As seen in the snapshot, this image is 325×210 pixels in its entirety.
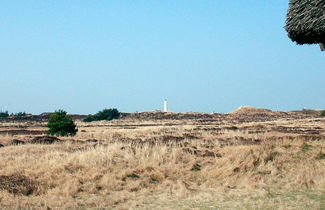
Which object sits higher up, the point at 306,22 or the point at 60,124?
the point at 306,22

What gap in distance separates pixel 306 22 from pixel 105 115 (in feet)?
244

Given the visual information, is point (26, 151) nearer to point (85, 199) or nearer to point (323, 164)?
point (85, 199)

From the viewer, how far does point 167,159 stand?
54.6 feet

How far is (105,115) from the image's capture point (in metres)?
81.1

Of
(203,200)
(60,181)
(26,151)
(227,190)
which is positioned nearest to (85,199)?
(60,181)

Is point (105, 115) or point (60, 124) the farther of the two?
point (105, 115)

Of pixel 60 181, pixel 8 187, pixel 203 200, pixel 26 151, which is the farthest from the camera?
pixel 26 151

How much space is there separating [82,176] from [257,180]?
5440 mm

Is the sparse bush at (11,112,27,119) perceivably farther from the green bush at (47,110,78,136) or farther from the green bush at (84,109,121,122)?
the green bush at (47,110,78,136)

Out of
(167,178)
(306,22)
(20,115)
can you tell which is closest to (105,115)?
(20,115)

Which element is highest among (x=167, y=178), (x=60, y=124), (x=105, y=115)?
(x=105, y=115)

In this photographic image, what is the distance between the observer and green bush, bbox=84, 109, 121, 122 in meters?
78.9

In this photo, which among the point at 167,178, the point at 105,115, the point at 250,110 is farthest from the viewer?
the point at 250,110

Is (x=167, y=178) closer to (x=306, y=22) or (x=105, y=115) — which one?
(x=306, y=22)
